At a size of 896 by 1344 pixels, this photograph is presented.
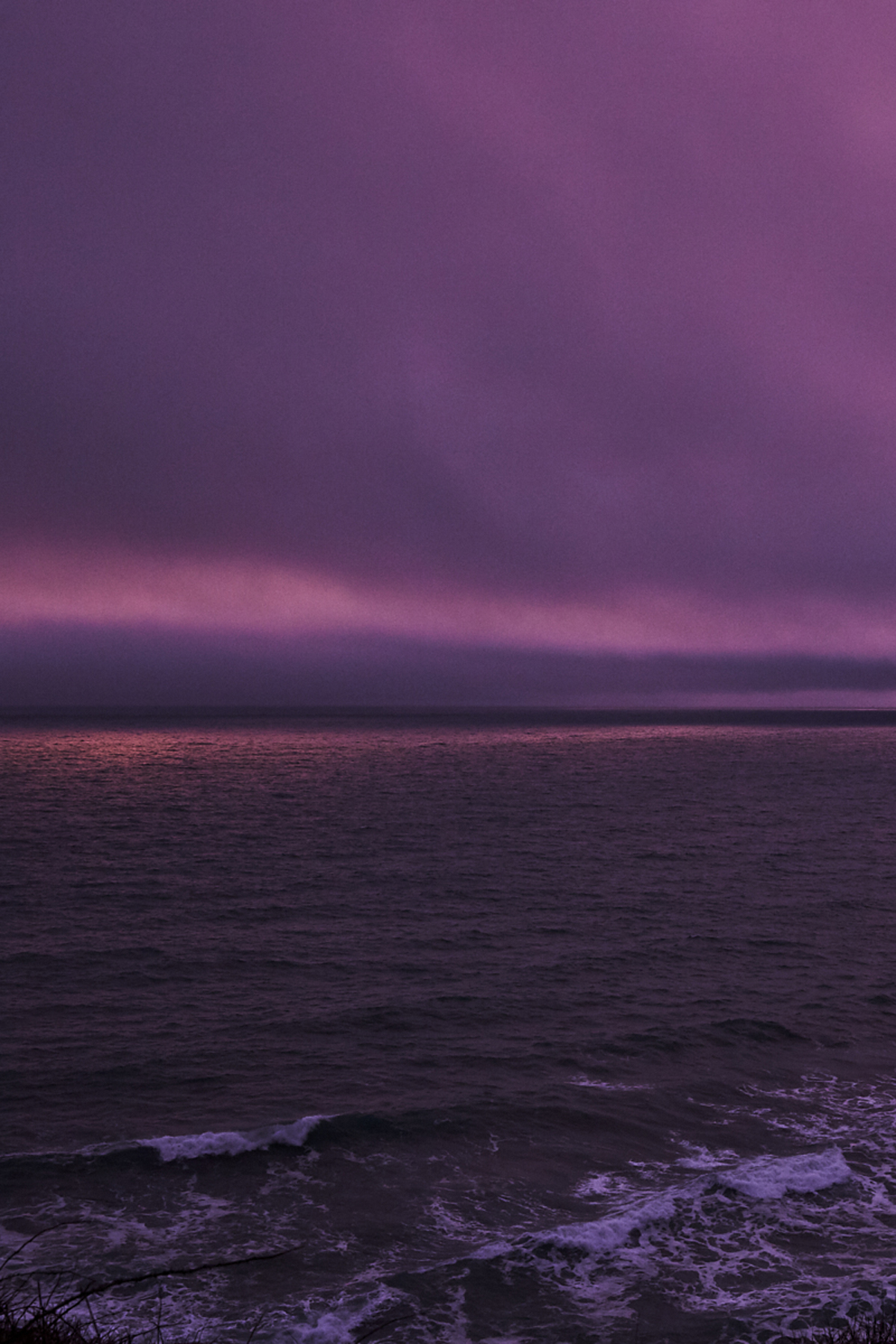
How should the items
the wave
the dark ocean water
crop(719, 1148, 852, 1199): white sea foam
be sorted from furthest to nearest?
crop(719, 1148, 852, 1199): white sea foam → the wave → the dark ocean water

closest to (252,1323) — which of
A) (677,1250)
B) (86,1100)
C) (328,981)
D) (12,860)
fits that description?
(677,1250)

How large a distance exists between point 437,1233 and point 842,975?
2064 centimetres

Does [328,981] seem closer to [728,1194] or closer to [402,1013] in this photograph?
[402,1013]

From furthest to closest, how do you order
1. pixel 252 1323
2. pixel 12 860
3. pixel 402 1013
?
pixel 12 860
pixel 402 1013
pixel 252 1323

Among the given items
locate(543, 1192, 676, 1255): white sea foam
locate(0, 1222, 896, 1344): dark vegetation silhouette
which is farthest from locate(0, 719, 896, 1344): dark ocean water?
locate(0, 1222, 896, 1344): dark vegetation silhouette

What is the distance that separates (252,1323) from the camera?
45.5 feet

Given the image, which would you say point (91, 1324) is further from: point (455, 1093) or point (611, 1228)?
point (455, 1093)

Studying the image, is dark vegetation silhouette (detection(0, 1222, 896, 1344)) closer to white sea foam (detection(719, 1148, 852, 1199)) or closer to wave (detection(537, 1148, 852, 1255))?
wave (detection(537, 1148, 852, 1255))

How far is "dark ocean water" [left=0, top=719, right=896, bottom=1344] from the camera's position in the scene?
15078 mm

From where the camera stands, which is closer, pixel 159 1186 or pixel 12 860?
pixel 159 1186

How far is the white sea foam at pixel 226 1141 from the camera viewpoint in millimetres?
18859

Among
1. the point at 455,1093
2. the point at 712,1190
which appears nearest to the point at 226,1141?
the point at 455,1093

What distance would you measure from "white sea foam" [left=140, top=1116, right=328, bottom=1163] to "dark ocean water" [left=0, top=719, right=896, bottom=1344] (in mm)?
59

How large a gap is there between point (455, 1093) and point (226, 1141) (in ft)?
Result: 18.4
